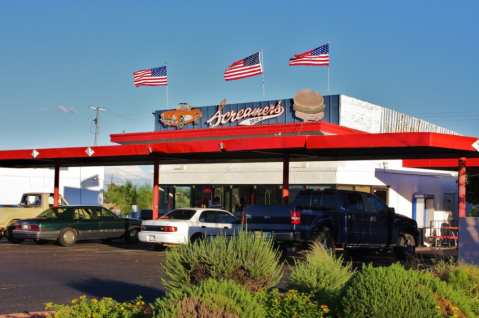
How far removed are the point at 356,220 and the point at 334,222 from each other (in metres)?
0.96

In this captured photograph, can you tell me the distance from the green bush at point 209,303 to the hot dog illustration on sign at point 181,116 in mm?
32109

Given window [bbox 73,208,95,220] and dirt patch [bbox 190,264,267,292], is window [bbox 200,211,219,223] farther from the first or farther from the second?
dirt patch [bbox 190,264,267,292]

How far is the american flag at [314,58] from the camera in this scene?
3052 centimetres

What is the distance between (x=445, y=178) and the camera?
103 ft

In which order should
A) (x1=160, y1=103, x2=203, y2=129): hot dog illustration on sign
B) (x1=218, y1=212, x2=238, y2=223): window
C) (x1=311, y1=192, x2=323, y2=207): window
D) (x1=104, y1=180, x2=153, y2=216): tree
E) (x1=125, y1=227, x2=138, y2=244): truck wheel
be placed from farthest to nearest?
(x1=104, y1=180, x2=153, y2=216): tree < (x1=160, y1=103, x2=203, y2=129): hot dog illustration on sign < (x1=125, y1=227, x2=138, y2=244): truck wheel < (x1=218, y1=212, x2=238, y2=223): window < (x1=311, y1=192, x2=323, y2=207): window

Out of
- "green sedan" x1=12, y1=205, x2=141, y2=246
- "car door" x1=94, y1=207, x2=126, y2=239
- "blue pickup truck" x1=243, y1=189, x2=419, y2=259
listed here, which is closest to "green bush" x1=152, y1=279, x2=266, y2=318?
"blue pickup truck" x1=243, y1=189, x2=419, y2=259

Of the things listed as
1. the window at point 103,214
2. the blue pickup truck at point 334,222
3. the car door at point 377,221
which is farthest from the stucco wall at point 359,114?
the car door at point 377,221

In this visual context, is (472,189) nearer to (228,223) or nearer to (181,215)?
(228,223)

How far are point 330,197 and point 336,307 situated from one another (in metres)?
11.2

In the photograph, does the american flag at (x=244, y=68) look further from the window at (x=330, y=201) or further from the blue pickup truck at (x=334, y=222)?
the window at (x=330, y=201)

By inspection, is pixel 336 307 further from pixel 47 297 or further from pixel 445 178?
pixel 445 178

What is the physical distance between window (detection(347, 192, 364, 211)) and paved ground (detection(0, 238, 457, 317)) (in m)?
1.56

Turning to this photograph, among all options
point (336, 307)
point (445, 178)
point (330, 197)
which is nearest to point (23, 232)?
point (330, 197)

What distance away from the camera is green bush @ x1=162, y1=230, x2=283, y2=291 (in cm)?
812
